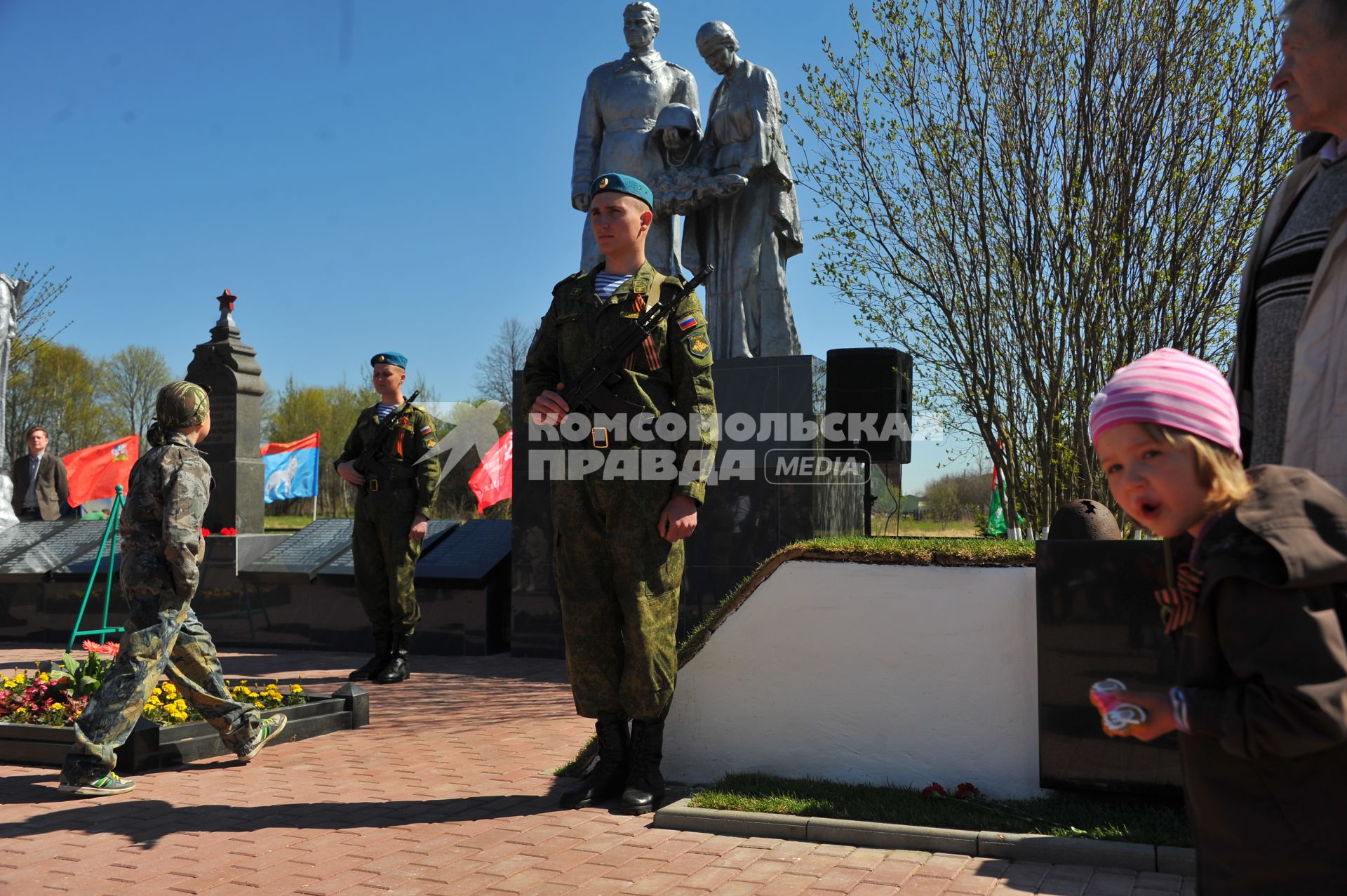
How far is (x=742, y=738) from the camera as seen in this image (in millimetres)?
4832

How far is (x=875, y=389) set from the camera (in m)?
8.77

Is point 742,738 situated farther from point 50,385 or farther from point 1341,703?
point 50,385

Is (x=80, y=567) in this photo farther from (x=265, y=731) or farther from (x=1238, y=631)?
(x=1238, y=631)

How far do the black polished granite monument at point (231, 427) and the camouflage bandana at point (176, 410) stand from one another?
7.62m

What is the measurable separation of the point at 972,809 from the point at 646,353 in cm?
209

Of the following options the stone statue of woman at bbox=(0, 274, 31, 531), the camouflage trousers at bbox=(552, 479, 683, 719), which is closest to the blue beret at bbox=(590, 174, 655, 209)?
the camouflage trousers at bbox=(552, 479, 683, 719)

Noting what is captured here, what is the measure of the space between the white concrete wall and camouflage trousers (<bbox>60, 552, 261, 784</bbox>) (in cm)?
213

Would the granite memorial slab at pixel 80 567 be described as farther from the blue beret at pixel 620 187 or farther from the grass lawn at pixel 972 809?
the grass lawn at pixel 972 809

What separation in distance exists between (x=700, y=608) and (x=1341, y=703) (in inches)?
292

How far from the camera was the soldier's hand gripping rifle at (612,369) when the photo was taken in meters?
4.52

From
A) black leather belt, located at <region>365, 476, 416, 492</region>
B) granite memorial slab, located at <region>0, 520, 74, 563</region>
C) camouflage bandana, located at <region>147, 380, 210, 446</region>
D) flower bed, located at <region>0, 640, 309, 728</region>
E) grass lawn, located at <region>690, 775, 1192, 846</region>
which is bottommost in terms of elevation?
grass lawn, located at <region>690, 775, 1192, 846</region>

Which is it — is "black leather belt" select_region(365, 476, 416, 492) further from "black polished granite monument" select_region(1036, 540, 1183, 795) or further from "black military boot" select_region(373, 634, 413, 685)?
"black polished granite monument" select_region(1036, 540, 1183, 795)

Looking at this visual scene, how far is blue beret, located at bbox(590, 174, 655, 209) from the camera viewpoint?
4.62m

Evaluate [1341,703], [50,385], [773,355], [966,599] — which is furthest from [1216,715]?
[50,385]
